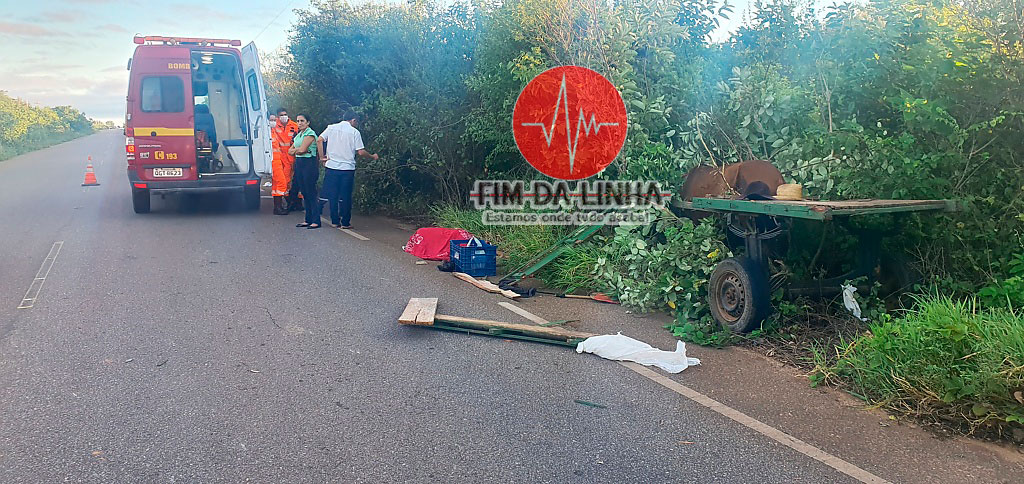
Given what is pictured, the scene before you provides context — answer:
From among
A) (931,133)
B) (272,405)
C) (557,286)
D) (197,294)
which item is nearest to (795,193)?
(931,133)

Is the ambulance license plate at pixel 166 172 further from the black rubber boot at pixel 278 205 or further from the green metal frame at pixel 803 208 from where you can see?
the green metal frame at pixel 803 208

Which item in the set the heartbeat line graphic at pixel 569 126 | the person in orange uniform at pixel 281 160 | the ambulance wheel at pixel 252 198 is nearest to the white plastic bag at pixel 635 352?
the heartbeat line graphic at pixel 569 126

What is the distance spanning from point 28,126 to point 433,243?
5106 centimetres

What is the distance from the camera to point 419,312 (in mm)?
6348

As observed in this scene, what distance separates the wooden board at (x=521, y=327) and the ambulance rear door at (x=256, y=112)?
8001 mm

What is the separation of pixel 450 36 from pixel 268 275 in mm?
5916

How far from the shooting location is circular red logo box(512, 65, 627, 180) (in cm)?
839

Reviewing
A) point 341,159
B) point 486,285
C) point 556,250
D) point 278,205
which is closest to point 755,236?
point 556,250

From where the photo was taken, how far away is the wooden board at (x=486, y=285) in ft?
24.1

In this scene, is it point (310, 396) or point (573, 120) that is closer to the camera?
point (310, 396)

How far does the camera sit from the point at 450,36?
1252 cm

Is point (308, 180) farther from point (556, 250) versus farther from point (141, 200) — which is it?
point (556, 250)

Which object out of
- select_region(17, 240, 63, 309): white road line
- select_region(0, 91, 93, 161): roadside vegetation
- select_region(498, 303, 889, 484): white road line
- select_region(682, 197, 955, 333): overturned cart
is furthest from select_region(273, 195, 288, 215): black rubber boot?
select_region(0, 91, 93, 161): roadside vegetation

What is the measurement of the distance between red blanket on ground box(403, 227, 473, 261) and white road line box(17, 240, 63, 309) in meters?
3.93
